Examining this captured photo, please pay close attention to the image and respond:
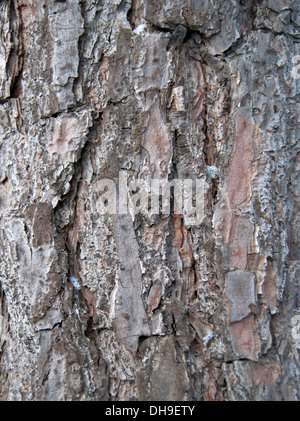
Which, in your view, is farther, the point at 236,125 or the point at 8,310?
the point at 8,310

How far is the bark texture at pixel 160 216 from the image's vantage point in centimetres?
93

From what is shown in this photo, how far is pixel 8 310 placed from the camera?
1044 mm

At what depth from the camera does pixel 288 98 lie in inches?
37.9

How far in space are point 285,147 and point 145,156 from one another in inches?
14.3

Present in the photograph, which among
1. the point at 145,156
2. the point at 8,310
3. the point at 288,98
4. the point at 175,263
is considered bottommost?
the point at 8,310

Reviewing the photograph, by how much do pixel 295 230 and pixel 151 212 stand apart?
38 cm

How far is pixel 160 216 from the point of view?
0.95 meters

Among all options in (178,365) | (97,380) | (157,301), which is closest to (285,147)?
(157,301)

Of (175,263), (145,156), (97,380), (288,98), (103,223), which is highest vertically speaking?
(288,98)

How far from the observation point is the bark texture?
0.93 m

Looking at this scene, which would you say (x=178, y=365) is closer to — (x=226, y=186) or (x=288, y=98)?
(x=226, y=186)

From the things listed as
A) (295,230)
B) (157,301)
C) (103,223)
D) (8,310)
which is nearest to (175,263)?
(157,301)

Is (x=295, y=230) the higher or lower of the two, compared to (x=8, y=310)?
higher

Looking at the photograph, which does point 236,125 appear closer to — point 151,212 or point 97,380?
point 151,212
